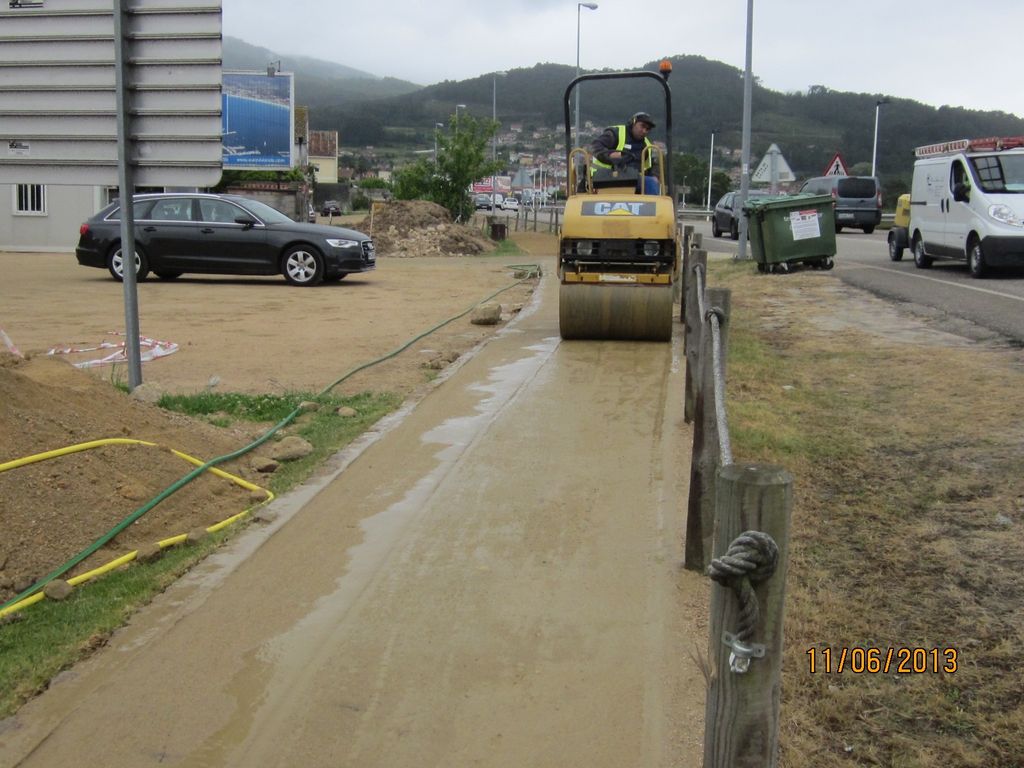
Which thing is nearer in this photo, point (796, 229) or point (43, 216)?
point (796, 229)

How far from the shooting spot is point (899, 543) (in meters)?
5.25

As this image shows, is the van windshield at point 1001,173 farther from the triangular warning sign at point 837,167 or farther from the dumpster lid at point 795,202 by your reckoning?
the triangular warning sign at point 837,167

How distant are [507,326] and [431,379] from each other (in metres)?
3.67

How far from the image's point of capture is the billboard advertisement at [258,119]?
43.0 metres

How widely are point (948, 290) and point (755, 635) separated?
15.6m

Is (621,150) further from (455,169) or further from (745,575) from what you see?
(455,169)

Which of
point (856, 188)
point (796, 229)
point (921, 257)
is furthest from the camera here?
Result: point (856, 188)

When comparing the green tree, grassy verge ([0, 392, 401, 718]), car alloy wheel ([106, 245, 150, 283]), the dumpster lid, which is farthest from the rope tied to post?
the green tree

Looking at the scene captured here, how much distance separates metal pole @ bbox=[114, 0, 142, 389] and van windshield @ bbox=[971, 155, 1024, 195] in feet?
47.4

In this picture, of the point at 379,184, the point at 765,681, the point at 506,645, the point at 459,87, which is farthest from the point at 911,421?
the point at 459,87

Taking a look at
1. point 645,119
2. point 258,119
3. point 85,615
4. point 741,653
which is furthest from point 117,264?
point 258,119
